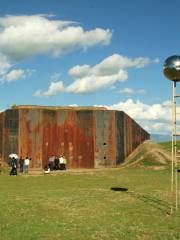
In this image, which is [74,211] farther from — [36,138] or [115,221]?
[36,138]

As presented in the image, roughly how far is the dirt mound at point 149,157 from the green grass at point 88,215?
670 inches

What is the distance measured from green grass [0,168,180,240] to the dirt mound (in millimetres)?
17019

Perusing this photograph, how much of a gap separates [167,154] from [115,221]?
2896 centimetres

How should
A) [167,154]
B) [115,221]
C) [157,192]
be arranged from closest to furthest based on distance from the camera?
[115,221] → [157,192] → [167,154]

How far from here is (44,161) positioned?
130 ft

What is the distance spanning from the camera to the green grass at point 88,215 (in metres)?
12.4

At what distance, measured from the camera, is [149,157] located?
136ft

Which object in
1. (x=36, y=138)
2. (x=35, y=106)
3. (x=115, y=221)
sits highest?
(x=35, y=106)

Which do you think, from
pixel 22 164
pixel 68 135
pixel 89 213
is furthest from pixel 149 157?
pixel 89 213

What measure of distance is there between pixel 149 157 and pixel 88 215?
88.2 feet

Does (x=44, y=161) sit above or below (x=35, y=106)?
below

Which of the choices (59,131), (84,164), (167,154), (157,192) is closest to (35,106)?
(59,131)

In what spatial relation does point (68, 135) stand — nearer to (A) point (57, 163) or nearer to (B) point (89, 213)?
(A) point (57, 163)

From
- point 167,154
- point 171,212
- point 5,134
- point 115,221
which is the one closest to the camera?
point 115,221
